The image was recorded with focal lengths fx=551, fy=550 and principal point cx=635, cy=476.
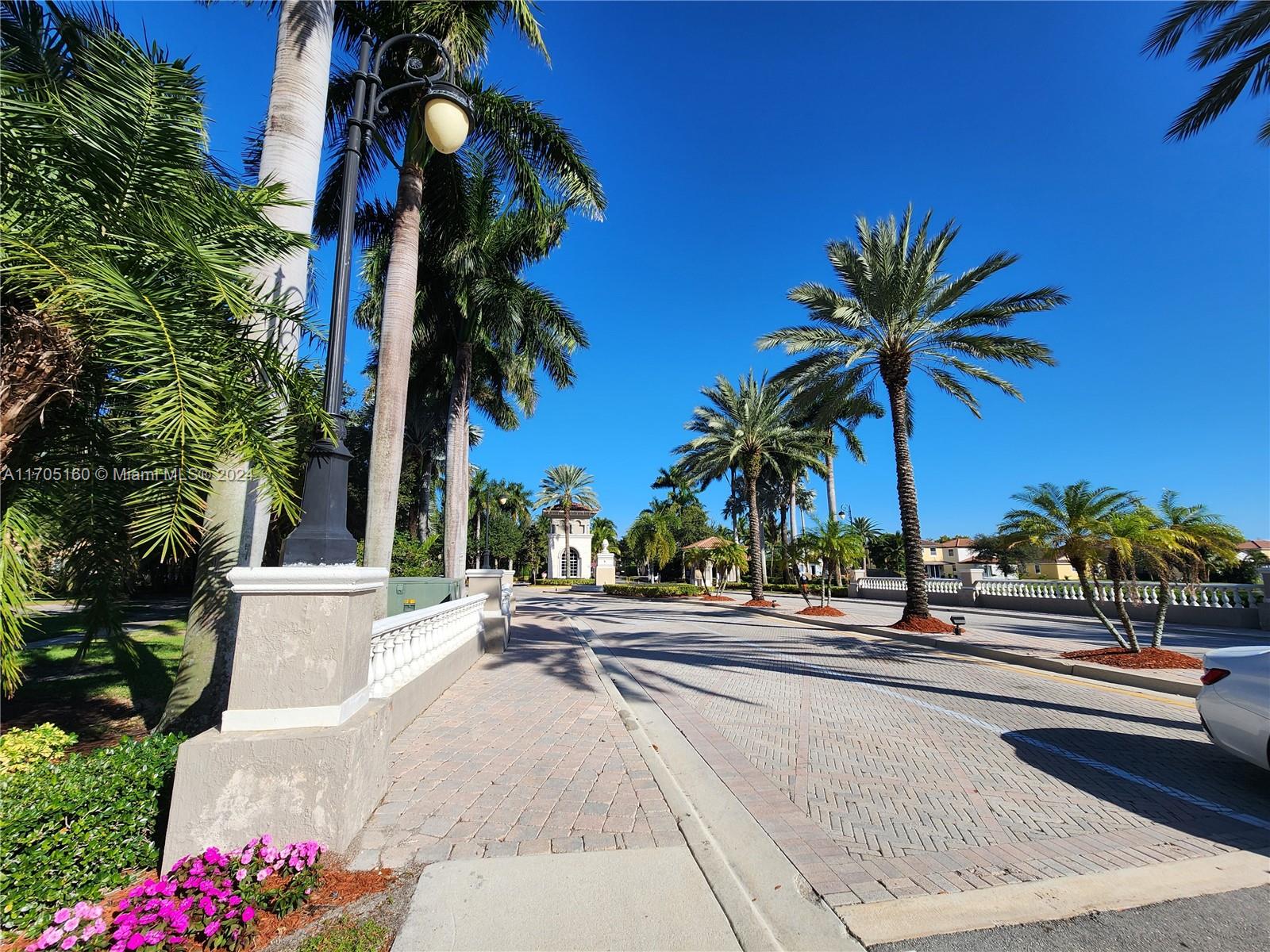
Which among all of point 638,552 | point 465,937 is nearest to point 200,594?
point 465,937

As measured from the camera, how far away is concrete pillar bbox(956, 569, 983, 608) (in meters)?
24.3

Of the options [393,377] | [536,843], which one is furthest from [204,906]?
[393,377]

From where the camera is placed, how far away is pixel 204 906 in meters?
2.41

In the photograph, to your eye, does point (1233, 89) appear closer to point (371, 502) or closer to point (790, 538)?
point (371, 502)

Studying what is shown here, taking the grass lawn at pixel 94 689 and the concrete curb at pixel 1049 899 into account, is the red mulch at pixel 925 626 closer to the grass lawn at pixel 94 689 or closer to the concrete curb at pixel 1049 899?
the concrete curb at pixel 1049 899

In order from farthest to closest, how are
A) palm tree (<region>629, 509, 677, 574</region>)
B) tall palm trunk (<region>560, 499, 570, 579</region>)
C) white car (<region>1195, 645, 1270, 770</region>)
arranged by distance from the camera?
tall palm trunk (<region>560, 499, 570, 579</region>), palm tree (<region>629, 509, 677, 574</region>), white car (<region>1195, 645, 1270, 770</region>)

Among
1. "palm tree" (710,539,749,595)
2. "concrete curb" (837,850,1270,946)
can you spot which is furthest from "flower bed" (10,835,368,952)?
"palm tree" (710,539,749,595)

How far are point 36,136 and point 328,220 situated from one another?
11.2m

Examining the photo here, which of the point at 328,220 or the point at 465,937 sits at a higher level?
the point at 328,220

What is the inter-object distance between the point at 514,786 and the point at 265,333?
177 inches

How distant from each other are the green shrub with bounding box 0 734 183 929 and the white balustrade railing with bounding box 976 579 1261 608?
12652 millimetres

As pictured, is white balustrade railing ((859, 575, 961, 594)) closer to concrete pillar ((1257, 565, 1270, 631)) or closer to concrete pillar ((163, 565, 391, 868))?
concrete pillar ((1257, 565, 1270, 631))

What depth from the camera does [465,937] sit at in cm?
243

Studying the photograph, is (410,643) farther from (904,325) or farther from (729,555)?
(729,555)
